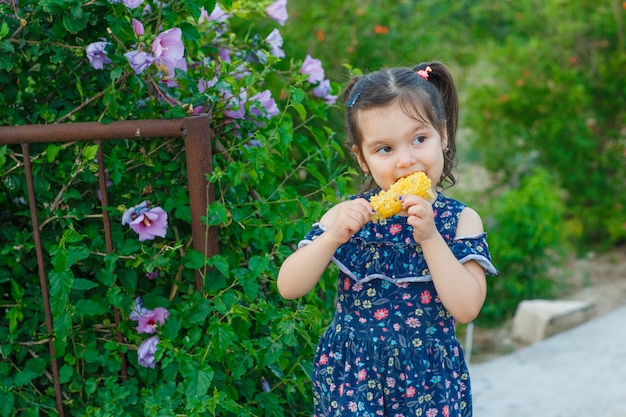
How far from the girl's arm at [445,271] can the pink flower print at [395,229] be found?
0.13m

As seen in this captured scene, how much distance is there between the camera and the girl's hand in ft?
5.28

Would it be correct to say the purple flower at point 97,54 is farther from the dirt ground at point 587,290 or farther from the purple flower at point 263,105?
the dirt ground at point 587,290

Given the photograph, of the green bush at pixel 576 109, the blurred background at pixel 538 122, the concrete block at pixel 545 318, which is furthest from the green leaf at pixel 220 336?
the green bush at pixel 576 109

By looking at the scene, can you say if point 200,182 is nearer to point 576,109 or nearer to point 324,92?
point 324,92

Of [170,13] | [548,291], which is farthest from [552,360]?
[170,13]

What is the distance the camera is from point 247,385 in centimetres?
215

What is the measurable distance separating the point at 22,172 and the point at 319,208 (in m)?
0.78

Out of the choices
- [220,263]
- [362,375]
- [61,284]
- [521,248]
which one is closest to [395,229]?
[362,375]

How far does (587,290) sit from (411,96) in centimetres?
418

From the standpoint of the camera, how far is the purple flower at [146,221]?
2.01 m

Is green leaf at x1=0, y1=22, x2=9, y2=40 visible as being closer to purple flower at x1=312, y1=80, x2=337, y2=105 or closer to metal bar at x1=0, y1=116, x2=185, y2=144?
metal bar at x1=0, y1=116, x2=185, y2=144

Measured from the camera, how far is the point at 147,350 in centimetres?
207

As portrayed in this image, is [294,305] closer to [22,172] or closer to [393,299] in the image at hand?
[393,299]

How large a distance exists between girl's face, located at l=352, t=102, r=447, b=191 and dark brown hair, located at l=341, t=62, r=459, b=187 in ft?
0.07
